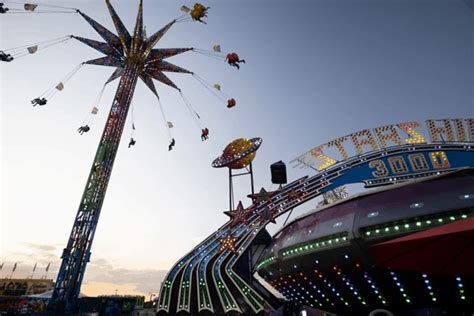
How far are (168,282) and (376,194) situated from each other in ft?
78.5

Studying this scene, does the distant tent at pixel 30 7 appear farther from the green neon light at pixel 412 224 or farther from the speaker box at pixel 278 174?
the speaker box at pixel 278 174

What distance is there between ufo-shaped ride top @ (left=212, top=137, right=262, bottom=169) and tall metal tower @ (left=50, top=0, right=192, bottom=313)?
16.2m

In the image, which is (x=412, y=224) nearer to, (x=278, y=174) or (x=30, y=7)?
(x=278, y=174)

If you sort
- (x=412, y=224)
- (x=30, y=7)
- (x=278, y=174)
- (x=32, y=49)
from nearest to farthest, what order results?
(x=412, y=224), (x=30, y=7), (x=32, y=49), (x=278, y=174)

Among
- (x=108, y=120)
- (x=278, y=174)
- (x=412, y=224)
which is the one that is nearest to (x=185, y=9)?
(x=108, y=120)

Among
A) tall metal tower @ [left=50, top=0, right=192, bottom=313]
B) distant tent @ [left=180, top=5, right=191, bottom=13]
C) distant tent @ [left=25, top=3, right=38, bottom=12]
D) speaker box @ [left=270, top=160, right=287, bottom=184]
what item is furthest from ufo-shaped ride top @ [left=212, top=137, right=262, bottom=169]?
distant tent @ [left=25, top=3, right=38, bottom=12]

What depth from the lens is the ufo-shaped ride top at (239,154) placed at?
1619 inches

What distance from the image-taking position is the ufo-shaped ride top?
135 feet

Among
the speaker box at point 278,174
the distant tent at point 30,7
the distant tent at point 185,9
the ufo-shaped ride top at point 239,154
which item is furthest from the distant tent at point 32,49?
the speaker box at point 278,174

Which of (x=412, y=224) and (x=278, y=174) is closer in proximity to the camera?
(x=412, y=224)

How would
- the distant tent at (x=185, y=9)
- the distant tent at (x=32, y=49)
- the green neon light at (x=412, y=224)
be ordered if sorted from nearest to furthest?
the green neon light at (x=412, y=224) → the distant tent at (x=32, y=49) → the distant tent at (x=185, y=9)

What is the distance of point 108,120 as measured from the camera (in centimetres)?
2525

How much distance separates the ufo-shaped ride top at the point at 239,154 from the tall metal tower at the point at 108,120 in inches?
639

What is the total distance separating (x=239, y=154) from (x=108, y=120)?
20274 mm
